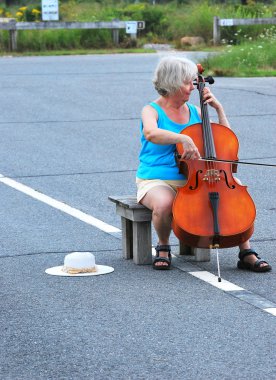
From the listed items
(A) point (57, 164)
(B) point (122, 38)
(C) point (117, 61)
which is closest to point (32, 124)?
(A) point (57, 164)

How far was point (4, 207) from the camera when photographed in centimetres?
978

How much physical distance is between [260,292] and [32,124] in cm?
988

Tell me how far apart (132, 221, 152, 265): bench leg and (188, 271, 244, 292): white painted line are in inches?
16.2

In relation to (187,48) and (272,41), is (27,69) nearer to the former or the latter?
(272,41)

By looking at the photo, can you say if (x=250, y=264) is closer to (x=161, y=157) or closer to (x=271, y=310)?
(x=161, y=157)

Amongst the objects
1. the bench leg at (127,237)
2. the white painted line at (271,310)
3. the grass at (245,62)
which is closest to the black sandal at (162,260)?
the bench leg at (127,237)

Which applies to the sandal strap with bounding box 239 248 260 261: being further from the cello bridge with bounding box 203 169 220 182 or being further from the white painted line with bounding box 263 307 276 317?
the white painted line with bounding box 263 307 276 317

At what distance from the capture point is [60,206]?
384 inches

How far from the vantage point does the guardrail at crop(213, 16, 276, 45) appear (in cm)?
3531

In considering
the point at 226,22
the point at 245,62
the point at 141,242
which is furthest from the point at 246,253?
the point at 226,22

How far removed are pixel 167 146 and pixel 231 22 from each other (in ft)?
93.1

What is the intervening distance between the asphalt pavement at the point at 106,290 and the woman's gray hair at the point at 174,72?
1.08 m

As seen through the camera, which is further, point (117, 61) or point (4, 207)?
point (117, 61)

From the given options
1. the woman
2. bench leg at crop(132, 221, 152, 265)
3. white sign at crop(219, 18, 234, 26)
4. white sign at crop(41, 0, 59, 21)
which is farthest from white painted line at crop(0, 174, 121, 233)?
white sign at crop(41, 0, 59, 21)
